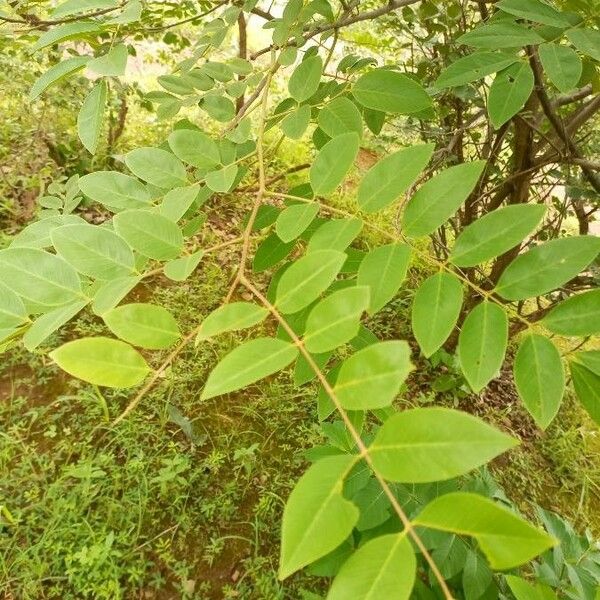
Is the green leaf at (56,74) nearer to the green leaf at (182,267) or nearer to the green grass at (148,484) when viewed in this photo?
the green leaf at (182,267)

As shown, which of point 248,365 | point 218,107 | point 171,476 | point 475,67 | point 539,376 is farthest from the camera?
point 171,476

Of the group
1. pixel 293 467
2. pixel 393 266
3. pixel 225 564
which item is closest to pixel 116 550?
pixel 225 564

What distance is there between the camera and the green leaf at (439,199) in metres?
0.72

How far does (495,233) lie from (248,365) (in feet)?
1.36

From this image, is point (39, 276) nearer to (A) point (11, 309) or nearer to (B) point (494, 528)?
(A) point (11, 309)

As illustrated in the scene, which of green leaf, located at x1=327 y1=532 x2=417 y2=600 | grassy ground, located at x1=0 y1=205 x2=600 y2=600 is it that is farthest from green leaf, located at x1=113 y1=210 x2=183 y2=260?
grassy ground, located at x1=0 y1=205 x2=600 y2=600

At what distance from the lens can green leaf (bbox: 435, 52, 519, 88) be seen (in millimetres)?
976

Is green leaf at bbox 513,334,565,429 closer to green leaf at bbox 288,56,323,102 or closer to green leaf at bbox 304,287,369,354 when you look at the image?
green leaf at bbox 304,287,369,354

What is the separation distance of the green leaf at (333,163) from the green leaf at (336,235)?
3.1 inches

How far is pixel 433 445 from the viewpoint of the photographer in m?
0.45

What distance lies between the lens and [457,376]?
2.80 metres

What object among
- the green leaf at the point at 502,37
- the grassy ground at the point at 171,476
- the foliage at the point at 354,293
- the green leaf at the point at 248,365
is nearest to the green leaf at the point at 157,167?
the foliage at the point at 354,293

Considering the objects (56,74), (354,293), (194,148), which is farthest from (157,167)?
(354,293)

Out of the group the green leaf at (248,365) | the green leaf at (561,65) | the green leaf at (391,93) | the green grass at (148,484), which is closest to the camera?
the green leaf at (248,365)
